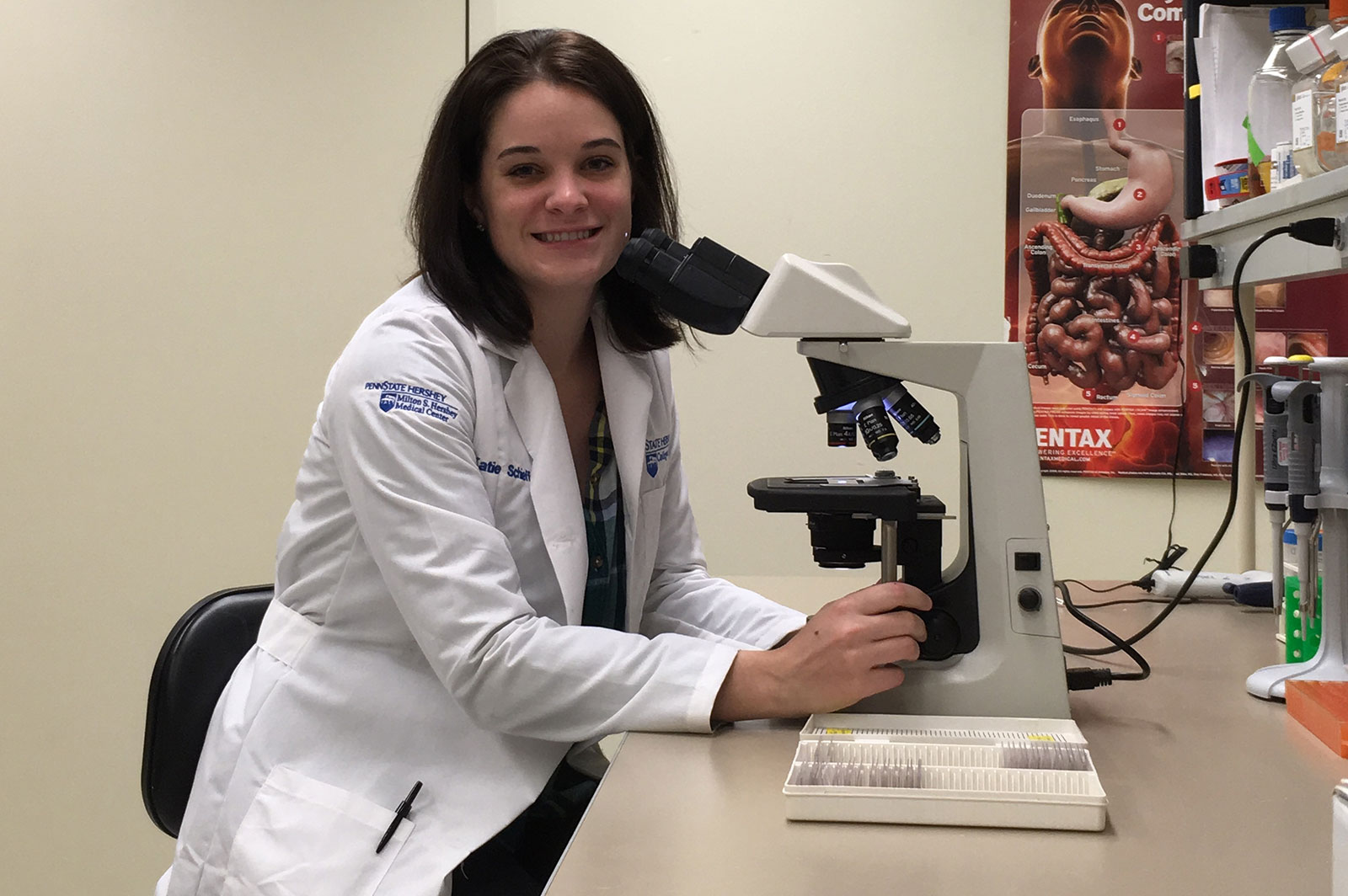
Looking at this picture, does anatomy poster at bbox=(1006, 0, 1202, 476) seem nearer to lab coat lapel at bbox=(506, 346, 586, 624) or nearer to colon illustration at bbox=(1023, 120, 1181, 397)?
colon illustration at bbox=(1023, 120, 1181, 397)

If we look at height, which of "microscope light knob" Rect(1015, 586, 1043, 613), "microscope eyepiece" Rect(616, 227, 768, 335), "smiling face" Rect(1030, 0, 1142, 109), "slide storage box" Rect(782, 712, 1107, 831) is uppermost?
"smiling face" Rect(1030, 0, 1142, 109)

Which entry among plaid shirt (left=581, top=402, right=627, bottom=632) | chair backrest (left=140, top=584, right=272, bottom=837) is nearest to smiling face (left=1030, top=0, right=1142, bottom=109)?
plaid shirt (left=581, top=402, right=627, bottom=632)

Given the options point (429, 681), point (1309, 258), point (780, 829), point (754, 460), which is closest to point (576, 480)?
point (429, 681)

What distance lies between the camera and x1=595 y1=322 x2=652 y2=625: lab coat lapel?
134 cm

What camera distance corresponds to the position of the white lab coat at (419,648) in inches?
40.6

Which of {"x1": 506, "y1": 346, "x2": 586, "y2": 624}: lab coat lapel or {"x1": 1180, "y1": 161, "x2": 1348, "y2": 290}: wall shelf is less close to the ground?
{"x1": 1180, "y1": 161, "x2": 1348, "y2": 290}: wall shelf

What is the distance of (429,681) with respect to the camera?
3.82ft

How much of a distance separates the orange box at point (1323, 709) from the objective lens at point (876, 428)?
42cm

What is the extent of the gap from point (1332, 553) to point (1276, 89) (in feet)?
2.44

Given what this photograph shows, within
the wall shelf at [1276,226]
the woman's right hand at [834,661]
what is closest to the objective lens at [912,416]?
the woman's right hand at [834,661]

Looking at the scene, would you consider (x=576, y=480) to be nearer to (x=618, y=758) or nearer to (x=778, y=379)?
(x=618, y=758)

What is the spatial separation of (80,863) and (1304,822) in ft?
8.42

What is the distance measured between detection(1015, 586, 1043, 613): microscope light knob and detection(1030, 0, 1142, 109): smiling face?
1693 mm

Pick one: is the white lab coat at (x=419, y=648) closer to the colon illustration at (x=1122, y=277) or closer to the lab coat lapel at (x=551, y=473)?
the lab coat lapel at (x=551, y=473)
